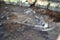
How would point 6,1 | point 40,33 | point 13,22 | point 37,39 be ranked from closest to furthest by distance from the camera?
point 37,39, point 40,33, point 13,22, point 6,1

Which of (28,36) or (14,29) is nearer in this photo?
(28,36)

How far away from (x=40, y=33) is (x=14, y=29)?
2.36ft

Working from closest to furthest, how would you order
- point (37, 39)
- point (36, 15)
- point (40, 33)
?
1. point (37, 39)
2. point (40, 33)
3. point (36, 15)

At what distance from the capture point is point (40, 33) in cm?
364

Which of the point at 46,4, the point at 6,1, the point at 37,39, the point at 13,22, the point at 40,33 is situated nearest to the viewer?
the point at 37,39

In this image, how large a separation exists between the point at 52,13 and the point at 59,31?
4.75ft

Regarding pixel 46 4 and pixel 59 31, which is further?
pixel 46 4

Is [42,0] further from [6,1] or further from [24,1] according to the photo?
[6,1]

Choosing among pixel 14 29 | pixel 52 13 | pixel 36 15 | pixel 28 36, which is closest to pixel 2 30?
pixel 14 29

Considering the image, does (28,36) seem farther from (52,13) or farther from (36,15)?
(52,13)

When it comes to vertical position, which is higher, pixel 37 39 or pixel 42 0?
pixel 42 0

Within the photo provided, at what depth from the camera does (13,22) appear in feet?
13.6

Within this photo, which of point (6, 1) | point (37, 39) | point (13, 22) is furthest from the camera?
point (6, 1)

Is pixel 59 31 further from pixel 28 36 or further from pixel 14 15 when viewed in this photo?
pixel 14 15
